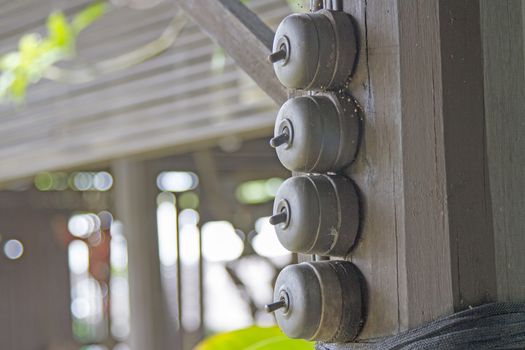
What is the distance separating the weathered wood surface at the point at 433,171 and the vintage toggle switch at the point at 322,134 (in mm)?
62

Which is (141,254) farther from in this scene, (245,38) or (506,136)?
(506,136)

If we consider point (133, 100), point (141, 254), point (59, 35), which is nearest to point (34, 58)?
point (59, 35)

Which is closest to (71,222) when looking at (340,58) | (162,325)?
(162,325)

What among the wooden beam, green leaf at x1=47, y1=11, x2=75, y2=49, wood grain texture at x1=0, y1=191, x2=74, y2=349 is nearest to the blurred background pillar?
green leaf at x1=47, y1=11, x2=75, y2=49

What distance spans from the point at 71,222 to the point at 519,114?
8.33 metres

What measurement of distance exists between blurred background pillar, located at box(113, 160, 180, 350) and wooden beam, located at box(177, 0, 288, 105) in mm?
3906

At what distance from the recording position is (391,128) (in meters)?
1.16

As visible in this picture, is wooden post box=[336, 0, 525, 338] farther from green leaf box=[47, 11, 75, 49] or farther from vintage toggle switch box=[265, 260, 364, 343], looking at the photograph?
green leaf box=[47, 11, 75, 49]

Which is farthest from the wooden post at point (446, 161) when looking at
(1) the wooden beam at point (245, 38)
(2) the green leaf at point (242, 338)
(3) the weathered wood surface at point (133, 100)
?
(3) the weathered wood surface at point (133, 100)

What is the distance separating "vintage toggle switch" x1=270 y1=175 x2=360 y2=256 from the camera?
3.94ft

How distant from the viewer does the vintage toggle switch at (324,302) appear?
1189 mm

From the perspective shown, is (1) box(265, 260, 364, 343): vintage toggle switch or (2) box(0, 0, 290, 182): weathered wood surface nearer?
(1) box(265, 260, 364, 343): vintage toggle switch

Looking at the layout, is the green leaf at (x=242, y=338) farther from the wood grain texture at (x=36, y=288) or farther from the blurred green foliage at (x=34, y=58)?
the wood grain texture at (x=36, y=288)

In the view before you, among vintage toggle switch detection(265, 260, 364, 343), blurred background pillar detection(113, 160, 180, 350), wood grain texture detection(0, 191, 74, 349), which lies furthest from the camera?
wood grain texture detection(0, 191, 74, 349)
